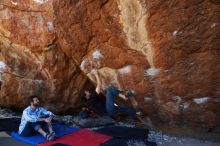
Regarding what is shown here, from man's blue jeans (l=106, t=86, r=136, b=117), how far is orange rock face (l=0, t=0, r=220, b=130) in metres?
0.15

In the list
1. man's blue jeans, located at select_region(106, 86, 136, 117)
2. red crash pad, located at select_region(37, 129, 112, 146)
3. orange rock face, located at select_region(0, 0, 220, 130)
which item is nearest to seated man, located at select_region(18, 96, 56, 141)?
red crash pad, located at select_region(37, 129, 112, 146)

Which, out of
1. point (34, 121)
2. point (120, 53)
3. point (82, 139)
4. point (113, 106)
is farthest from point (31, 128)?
point (120, 53)

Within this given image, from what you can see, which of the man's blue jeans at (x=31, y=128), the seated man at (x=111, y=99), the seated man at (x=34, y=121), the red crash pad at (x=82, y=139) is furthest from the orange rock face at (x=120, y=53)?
the man's blue jeans at (x=31, y=128)

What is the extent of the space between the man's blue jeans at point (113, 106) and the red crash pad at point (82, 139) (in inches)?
20.0

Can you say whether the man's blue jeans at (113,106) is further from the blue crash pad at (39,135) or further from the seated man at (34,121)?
the seated man at (34,121)

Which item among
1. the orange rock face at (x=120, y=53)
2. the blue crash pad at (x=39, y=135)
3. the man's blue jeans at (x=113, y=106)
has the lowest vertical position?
the blue crash pad at (x=39, y=135)

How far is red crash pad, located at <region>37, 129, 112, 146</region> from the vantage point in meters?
5.39

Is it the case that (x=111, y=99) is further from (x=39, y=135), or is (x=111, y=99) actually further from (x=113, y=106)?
(x=39, y=135)

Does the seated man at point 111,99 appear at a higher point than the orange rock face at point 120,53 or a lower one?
lower

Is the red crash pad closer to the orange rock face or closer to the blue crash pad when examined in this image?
the blue crash pad

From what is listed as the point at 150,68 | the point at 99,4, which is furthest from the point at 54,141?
the point at 99,4

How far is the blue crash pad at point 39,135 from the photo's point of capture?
5.46 metres

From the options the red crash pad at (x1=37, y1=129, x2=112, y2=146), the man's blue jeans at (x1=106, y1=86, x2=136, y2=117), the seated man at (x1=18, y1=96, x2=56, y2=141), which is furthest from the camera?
the man's blue jeans at (x1=106, y1=86, x2=136, y2=117)

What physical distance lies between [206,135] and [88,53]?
271cm
